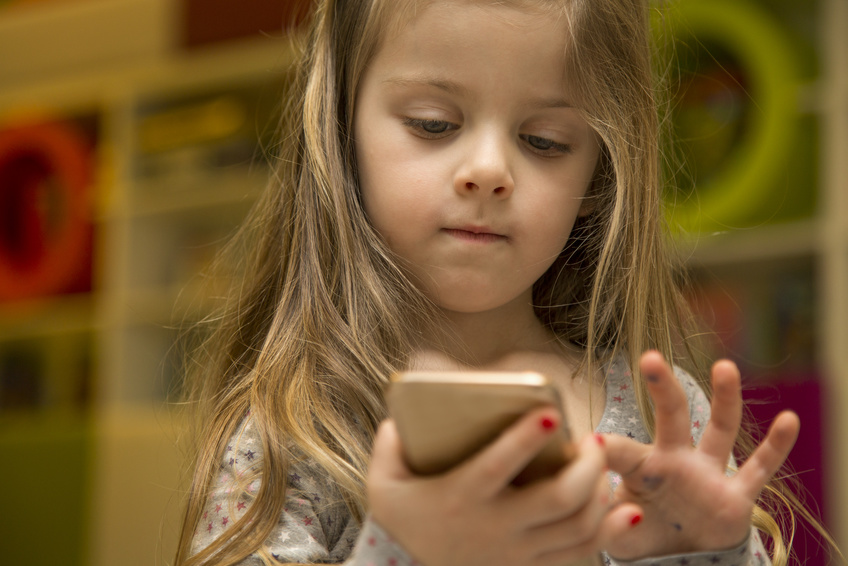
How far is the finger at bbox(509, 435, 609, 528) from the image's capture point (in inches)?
19.1

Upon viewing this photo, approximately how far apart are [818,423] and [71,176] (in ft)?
6.50

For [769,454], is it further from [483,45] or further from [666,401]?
[483,45]

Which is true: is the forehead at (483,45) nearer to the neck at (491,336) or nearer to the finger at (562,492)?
the neck at (491,336)

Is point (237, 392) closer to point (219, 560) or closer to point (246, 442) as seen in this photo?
point (246, 442)

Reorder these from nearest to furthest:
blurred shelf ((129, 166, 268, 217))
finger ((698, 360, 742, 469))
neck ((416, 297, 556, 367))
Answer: finger ((698, 360, 742, 469))
neck ((416, 297, 556, 367))
blurred shelf ((129, 166, 268, 217))

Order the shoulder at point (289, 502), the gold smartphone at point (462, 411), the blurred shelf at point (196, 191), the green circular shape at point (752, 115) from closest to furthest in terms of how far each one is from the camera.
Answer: the gold smartphone at point (462, 411) < the shoulder at point (289, 502) < the green circular shape at point (752, 115) < the blurred shelf at point (196, 191)

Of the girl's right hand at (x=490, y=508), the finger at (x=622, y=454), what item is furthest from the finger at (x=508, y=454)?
the finger at (x=622, y=454)

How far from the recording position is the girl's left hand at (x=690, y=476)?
1.87 ft

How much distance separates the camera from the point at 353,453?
728mm

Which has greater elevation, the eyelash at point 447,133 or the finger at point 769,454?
the eyelash at point 447,133

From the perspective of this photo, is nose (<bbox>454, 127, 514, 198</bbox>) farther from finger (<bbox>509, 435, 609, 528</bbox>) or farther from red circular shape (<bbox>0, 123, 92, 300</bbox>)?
red circular shape (<bbox>0, 123, 92, 300</bbox>)

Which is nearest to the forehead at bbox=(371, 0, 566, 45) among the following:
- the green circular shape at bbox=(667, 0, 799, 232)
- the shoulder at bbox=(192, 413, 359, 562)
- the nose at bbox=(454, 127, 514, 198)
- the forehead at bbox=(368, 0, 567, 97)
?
the forehead at bbox=(368, 0, 567, 97)

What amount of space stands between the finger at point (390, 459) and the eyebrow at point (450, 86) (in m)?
0.34

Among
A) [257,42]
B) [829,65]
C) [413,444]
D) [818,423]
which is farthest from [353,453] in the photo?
[257,42]
